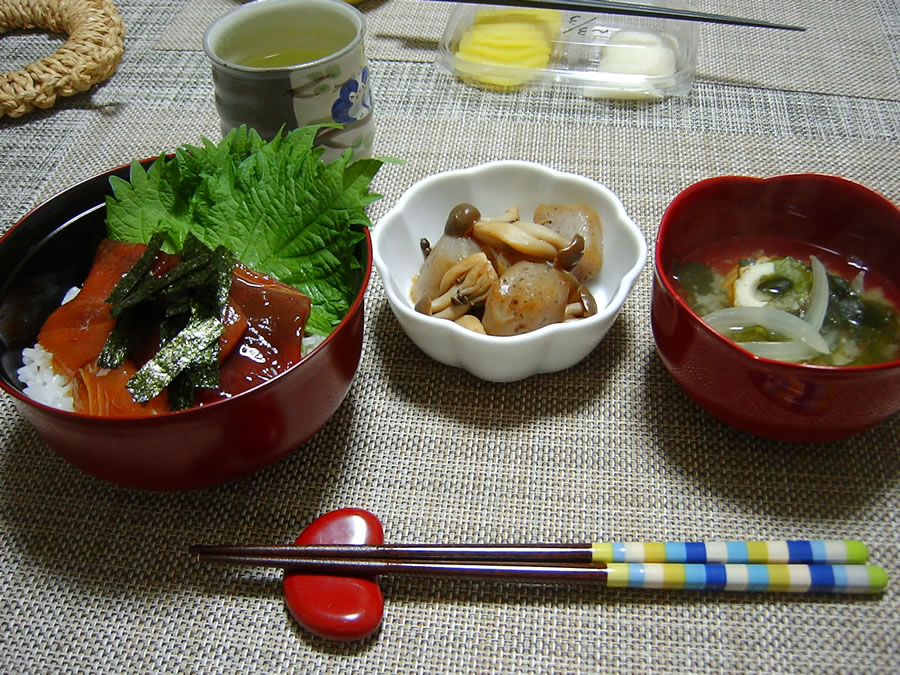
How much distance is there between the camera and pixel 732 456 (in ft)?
3.77

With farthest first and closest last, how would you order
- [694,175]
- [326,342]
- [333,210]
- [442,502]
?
[694,175] < [333,210] < [442,502] < [326,342]

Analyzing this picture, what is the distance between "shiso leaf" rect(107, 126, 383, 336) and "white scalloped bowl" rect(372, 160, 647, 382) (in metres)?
0.10

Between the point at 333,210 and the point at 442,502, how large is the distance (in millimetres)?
536

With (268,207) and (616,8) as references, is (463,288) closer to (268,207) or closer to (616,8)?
(268,207)

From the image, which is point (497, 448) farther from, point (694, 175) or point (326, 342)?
point (694, 175)

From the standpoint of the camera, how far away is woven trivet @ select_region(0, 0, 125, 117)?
1.89 metres

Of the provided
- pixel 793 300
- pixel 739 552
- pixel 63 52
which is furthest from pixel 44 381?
pixel 63 52

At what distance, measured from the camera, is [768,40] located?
2.13 metres

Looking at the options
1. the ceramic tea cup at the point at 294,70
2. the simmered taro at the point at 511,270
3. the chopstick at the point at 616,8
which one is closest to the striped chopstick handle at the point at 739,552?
the simmered taro at the point at 511,270

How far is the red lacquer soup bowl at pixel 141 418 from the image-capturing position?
92 cm

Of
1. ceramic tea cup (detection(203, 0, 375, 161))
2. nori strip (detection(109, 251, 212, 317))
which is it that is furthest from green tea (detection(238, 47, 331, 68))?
nori strip (detection(109, 251, 212, 317))

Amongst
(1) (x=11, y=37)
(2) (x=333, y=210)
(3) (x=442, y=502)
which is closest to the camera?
(3) (x=442, y=502)

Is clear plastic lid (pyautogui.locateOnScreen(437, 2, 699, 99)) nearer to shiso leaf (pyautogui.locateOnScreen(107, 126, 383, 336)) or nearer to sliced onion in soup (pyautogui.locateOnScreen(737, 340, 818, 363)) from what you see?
shiso leaf (pyautogui.locateOnScreen(107, 126, 383, 336))

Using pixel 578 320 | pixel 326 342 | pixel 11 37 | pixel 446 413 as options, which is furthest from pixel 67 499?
pixel 11 37
